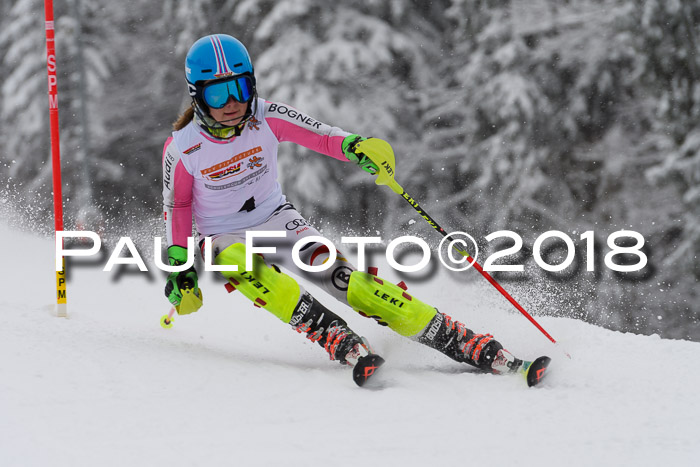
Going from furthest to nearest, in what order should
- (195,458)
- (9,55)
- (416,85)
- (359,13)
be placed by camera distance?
(9,55) → (416,85) → (359,13) → (195,458)

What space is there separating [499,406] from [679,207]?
419 inches

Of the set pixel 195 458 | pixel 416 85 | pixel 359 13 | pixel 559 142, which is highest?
pixel 359 13

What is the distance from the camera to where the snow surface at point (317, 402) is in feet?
8.76

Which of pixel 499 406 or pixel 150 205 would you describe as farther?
pixel 150 205

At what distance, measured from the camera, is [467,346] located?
12.5ft

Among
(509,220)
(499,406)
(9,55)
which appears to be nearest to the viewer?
(499,406)

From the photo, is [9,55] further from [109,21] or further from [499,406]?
[499,406]

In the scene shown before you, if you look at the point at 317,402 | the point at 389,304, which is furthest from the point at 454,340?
the point at 317,402

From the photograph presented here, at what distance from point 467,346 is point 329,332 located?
71cm

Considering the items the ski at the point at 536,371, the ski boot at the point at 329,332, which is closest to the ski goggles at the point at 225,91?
the ski boot at the point at 329,332

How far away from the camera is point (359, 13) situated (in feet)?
44.4

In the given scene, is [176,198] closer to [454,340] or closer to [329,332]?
[329,332]

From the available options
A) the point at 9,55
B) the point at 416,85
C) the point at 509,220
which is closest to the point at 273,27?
the point at 416,85

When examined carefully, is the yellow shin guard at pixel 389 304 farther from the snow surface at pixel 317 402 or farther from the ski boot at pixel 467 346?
the snow surface at pixel 317 402
